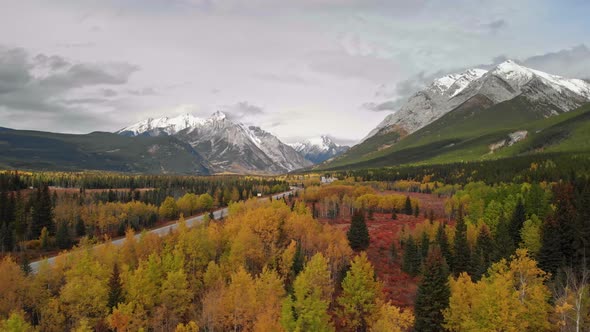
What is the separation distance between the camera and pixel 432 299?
64.8 m

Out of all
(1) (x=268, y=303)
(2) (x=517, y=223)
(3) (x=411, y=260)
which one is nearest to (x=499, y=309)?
(1) (x=268, y=303)

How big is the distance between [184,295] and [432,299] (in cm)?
4524

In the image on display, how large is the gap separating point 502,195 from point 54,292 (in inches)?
5440

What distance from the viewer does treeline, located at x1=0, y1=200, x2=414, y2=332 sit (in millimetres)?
68500

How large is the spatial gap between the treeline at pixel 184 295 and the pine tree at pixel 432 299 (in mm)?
2971

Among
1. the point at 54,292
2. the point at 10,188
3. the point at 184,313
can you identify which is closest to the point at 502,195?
the point at 184,313

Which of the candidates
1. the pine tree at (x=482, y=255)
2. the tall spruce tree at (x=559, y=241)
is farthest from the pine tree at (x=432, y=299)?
the tall spruce tree at (x=559, y=241)

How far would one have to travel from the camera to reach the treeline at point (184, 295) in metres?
68.5

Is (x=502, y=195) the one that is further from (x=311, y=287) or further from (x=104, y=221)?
(x=104, y=221)

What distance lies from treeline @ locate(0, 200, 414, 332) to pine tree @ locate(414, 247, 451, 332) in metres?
2.97

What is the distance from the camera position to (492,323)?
57.3m

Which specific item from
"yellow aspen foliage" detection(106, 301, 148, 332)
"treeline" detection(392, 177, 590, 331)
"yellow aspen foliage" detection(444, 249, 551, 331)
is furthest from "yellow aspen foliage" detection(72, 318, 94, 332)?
"yellow aspen foliage" detection(444, 249, 551, 331)

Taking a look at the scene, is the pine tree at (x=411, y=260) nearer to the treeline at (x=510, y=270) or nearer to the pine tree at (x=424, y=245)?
the treeline at (x=510, y=270)

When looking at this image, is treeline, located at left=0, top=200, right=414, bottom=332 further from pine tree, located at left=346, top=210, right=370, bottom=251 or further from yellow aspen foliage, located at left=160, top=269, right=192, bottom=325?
pine tree, located at left=346, top=210, right=370, bottom=251
